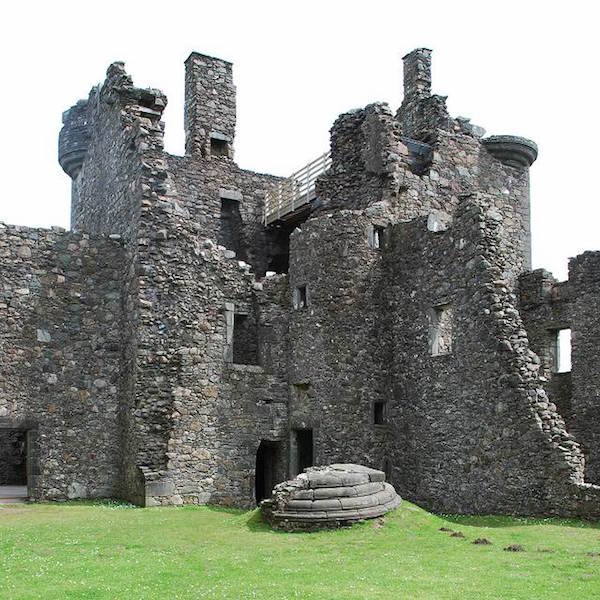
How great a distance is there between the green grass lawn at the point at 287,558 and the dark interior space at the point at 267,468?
524cm

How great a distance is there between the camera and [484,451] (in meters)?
19.9

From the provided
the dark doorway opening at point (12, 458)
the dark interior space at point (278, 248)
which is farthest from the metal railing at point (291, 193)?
the dark doorway opening at point (12, 458)

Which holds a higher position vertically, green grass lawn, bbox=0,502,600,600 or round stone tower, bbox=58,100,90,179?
round stone tower, bbox=58,100,90,179

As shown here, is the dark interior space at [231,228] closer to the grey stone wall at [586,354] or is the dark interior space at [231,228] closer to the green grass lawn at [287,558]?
the grey stone wall at [586,354]

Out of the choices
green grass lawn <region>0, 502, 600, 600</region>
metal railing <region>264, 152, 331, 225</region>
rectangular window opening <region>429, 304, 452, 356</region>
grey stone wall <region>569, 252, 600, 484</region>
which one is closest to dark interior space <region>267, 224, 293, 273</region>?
metal railing <region>264, 152, 331, 225</region>

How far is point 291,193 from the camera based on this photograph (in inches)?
1207

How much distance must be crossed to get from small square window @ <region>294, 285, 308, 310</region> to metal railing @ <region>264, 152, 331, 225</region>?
539 cm

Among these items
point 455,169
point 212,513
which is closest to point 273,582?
point 212,513

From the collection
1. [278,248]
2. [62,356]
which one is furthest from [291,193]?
[62,356]

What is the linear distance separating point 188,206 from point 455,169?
31.2 ft

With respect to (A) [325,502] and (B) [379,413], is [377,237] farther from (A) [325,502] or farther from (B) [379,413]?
(A) [325,502]

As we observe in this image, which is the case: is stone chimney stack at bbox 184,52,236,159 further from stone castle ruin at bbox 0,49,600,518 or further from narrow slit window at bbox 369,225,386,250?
narrow slit window at bbox 369,225,386,250

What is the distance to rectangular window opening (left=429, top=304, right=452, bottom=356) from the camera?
2206cm

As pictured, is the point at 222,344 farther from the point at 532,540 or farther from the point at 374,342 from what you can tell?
the point at 532,540
